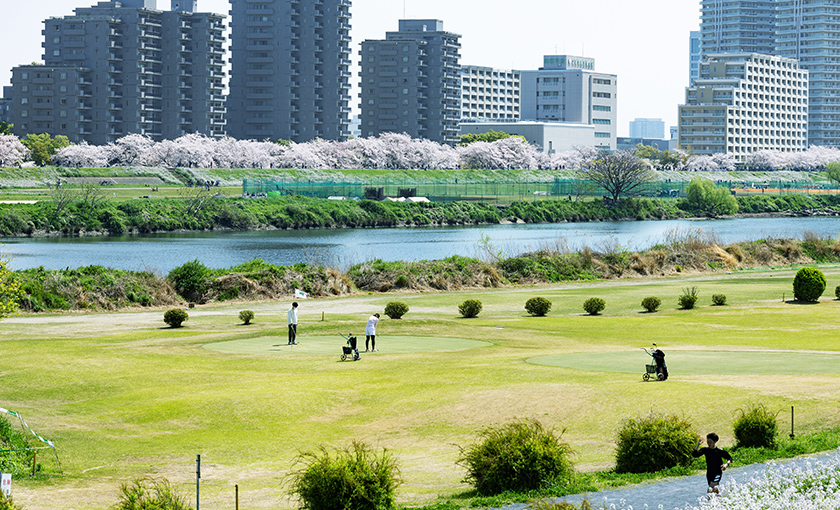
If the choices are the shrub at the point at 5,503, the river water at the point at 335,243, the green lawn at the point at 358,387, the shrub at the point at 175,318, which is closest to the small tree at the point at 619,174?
the river water at the point at 335,243

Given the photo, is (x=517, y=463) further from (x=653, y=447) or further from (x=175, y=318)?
(x=175, y=318)

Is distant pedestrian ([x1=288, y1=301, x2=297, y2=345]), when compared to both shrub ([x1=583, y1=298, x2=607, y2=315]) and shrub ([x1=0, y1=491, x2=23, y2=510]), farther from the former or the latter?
shrub ([x1=0, y1=491, x2=23, y2=510])

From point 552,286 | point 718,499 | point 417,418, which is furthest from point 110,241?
point 718,499

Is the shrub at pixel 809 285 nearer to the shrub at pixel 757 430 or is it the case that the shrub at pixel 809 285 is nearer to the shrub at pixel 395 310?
the shrub at pixel 395 310

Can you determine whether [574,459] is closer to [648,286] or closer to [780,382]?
[780,382]

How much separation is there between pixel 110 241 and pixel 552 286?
61.8 meters

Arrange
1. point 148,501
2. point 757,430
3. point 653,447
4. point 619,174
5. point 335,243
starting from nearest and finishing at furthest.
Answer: point 148,501 → point 653,447 → point 757,430 → point 335,243 → point 619,174

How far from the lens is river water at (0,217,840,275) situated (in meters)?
89.1

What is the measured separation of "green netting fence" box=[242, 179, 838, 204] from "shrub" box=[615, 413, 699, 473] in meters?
135

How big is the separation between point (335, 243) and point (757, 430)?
310ft

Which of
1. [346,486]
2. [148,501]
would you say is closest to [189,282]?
[346,486]

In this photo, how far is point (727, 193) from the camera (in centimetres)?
17538

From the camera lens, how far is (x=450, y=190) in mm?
182125

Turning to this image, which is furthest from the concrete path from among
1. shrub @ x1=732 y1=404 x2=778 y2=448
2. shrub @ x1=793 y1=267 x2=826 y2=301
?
shrub @ x1=793 y1=267 x2=826 y2=301
